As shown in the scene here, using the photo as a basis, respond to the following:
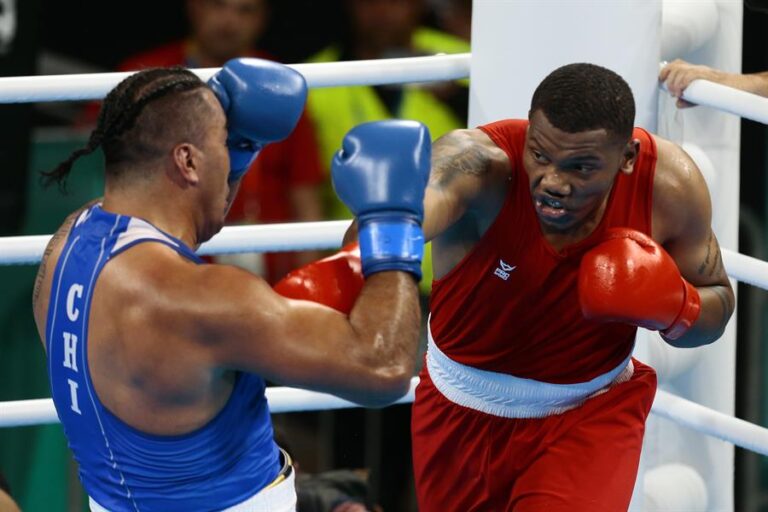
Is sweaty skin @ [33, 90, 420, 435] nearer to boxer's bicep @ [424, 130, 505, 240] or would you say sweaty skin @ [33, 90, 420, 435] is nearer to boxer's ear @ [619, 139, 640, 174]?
boxer's bicep @ [424, 130, 505, 240]

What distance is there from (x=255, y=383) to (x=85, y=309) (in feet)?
0.89

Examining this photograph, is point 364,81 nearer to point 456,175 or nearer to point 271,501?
point 456,175

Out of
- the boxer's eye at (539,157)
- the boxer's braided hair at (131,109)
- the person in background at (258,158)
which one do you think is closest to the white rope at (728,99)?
the boxer's eye at (539,157)

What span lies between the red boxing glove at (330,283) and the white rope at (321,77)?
1.88 feet

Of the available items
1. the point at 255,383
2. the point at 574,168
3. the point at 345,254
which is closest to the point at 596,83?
the point at 574,168

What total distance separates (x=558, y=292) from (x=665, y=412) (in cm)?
46

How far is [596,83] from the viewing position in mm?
2268

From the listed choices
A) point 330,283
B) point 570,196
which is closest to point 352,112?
point 570,196

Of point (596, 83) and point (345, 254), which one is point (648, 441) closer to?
point (596, 83)

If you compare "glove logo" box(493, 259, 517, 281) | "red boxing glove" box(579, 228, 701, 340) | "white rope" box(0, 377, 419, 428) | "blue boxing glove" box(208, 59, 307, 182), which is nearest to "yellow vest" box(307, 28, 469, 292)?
"white rope" box(0, 377, 419, 428)

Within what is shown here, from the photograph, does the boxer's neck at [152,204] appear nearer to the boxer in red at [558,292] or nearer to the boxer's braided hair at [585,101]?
the boxer in red at [558,292]

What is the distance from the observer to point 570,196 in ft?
7.45

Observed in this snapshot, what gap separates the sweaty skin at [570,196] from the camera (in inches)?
88.9

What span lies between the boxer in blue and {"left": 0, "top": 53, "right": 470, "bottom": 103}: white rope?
19.7 inches
